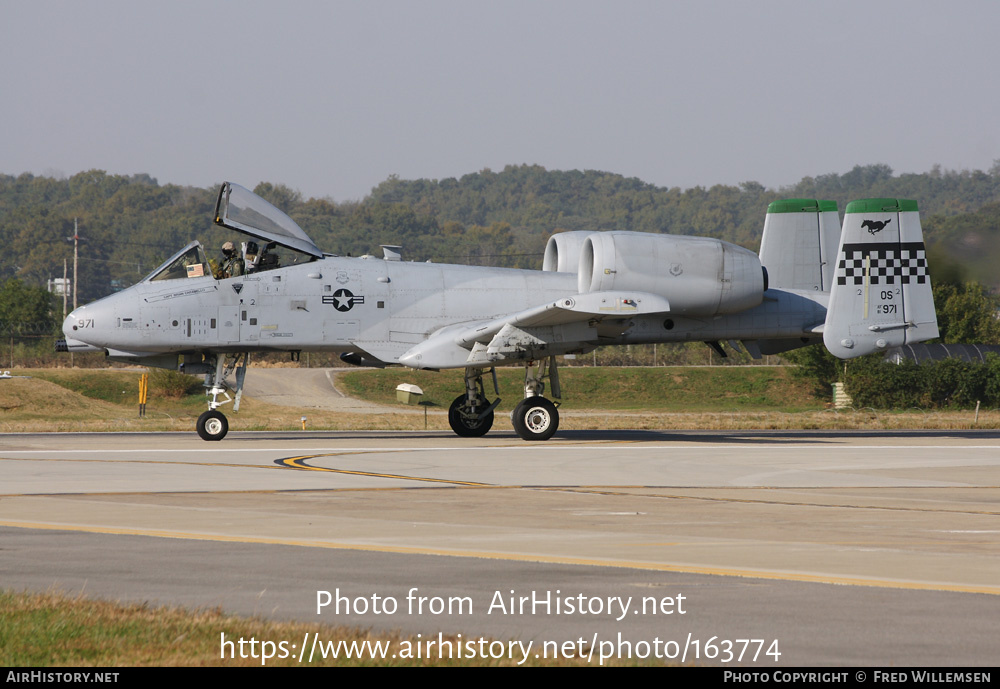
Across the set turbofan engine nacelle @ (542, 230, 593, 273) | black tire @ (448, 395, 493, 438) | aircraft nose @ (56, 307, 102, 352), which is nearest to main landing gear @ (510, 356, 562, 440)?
black tire @ (448, 395, 493, 438)

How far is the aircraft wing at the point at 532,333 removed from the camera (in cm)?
2253

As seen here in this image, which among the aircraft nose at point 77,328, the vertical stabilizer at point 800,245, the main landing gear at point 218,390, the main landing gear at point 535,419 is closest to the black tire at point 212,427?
the main landing gear at point 218,390

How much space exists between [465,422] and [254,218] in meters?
6.58

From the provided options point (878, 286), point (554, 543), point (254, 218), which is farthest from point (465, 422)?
point (554, 543)

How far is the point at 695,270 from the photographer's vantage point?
24.2 m

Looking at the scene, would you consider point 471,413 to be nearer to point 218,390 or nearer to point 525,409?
point 525,409

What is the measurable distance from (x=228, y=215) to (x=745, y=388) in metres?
33.3

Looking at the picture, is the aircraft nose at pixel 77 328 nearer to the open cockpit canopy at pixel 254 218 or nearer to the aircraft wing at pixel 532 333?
the open cockpit canopy at pixel 254 218

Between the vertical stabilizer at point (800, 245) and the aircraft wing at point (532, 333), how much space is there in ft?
16.8

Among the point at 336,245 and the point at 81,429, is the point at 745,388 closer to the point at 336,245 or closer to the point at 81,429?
the point at 81,429

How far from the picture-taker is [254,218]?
952 inches

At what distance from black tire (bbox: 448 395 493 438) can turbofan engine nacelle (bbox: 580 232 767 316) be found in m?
3.81

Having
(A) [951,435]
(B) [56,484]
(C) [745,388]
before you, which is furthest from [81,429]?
(C) [745,388]

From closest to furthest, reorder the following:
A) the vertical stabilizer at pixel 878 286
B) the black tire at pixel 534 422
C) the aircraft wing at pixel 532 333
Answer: the aircraft wing at pixel 532 333 < the black tire at pixel 534 422 < the vertical stabilizer at pixel 878 286
